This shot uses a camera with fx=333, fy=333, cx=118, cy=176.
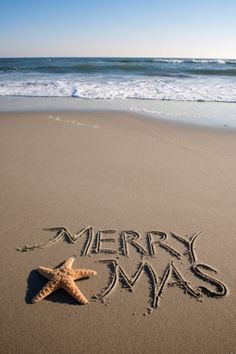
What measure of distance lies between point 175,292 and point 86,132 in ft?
14.8

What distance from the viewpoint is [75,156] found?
526cm

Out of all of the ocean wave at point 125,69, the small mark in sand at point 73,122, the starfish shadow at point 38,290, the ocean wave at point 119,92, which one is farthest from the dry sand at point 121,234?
the ocean wave at point 125,69

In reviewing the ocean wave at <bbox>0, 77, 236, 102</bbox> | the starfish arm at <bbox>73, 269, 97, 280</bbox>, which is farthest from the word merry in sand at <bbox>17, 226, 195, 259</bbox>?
the ocean wave at <bbox>0, 77, 236, 102</bbox>

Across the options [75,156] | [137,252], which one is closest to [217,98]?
[75,156]

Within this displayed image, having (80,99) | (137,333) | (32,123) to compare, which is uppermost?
(80,99)

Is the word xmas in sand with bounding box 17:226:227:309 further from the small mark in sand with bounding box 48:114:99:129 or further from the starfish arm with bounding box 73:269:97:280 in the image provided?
the small mark in sand with bounding box 48:114:99:129

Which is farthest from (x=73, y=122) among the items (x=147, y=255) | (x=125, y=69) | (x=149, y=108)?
(x=125, y=69)

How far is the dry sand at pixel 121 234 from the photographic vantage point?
2.27 m

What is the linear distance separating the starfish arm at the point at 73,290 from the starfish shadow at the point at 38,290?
0.05 m

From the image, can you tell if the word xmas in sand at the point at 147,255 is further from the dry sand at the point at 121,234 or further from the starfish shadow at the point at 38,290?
the starfish shadow at the point at 38,290

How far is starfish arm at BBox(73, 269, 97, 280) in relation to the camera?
2.63 metres

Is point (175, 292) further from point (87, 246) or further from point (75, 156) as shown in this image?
point (75, 156)

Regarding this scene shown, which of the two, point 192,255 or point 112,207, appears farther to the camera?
point 112,207

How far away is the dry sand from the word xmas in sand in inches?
0.5
